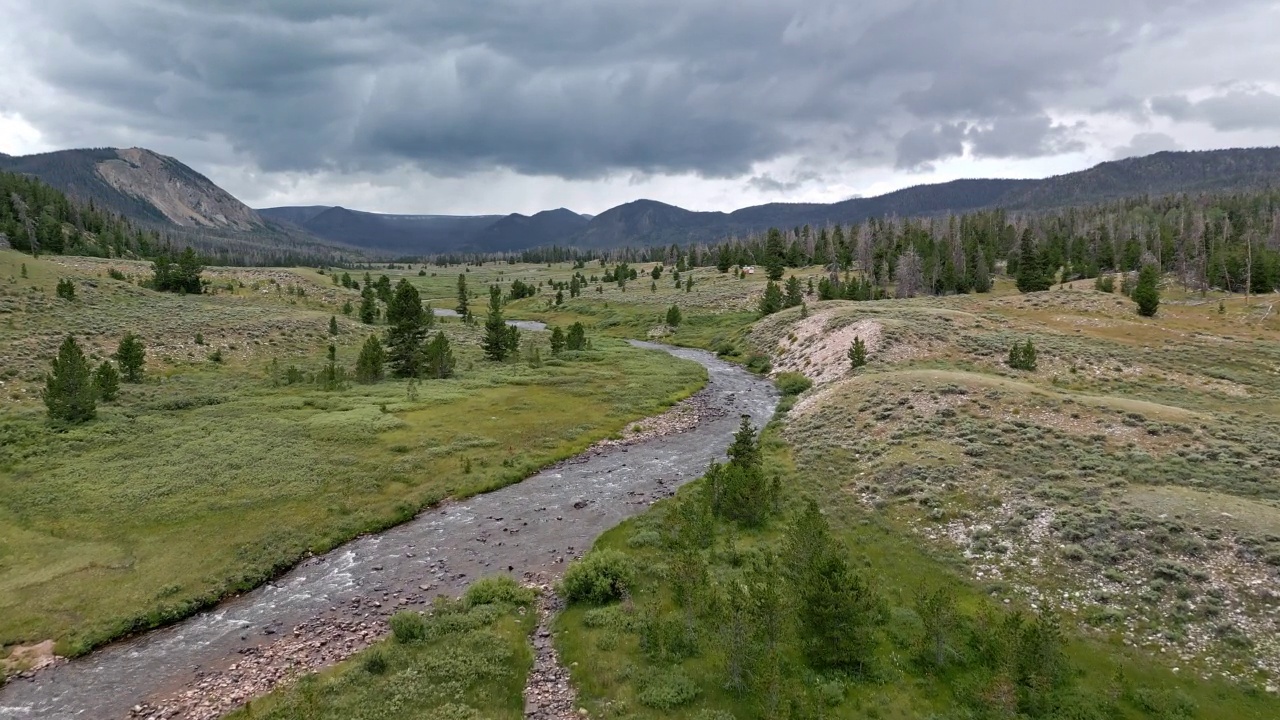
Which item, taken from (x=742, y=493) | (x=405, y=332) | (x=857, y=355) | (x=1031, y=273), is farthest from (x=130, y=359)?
(x=1031, y=273)

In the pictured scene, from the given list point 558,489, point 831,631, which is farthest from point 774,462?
point 831,631

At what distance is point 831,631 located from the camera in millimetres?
17953

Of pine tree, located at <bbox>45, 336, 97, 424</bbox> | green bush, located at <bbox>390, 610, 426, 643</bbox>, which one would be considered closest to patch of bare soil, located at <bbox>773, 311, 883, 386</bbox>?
green bush, located at <bbox>390, 610, 426, 643</bbox>

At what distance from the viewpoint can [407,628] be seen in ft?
67.7

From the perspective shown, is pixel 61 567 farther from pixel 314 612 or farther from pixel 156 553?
pixel 314 612

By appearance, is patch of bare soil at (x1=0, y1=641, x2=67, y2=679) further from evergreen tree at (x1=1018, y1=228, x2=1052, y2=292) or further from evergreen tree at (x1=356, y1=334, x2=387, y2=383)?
evergreen tree at (x1=1018, y1=228, x2=1052, y2=292)

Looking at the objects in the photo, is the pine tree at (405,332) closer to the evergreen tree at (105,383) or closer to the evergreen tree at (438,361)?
the evergreen tree at (438,361)

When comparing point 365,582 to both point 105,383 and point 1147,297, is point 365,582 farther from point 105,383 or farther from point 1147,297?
point 1147,297

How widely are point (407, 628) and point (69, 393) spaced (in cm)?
3547

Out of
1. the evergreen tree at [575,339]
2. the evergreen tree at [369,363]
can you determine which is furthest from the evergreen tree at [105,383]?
the evergreen tree at [575,339]

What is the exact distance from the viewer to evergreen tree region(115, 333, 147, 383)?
51.0 meters

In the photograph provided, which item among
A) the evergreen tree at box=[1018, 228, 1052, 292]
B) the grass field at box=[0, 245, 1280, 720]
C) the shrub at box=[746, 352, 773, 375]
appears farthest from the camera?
the evergreen tree at box=[1018, 228, 1052, 292]

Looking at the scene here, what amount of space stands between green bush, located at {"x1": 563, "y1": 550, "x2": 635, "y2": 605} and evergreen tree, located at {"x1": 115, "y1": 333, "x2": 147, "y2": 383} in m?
49.0

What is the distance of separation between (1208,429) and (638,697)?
35.3 m
